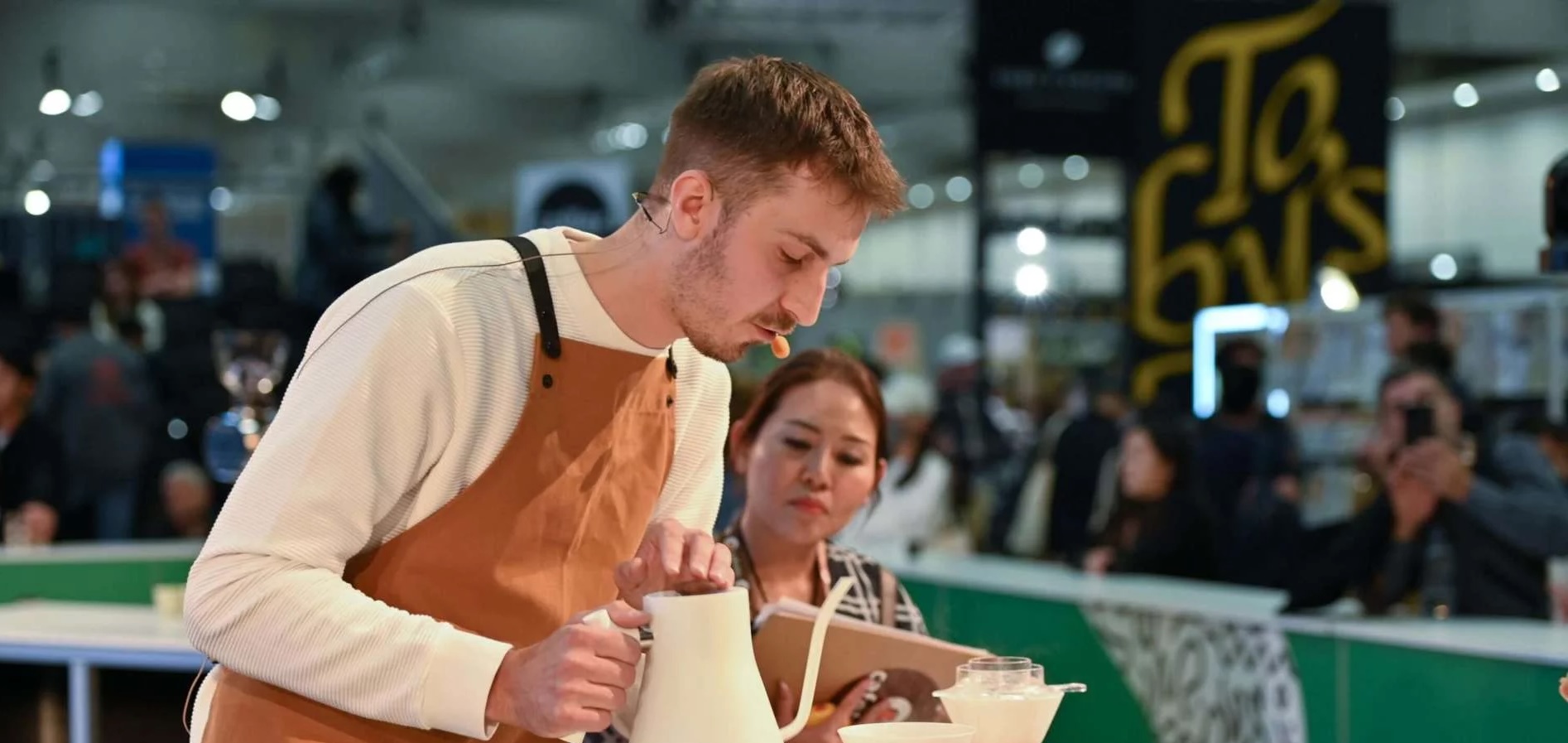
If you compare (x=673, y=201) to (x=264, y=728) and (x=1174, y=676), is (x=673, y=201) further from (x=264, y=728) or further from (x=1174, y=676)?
(x=1174, y=676)

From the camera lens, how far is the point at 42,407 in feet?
26.5

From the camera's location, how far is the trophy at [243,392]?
13.0 ft

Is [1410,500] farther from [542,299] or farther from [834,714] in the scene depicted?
[542,299]

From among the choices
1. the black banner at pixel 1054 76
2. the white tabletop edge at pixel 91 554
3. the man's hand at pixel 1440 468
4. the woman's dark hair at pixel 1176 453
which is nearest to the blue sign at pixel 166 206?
the black banner at pixel 1054 76

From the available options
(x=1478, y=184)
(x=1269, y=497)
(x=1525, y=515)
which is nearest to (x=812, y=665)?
(x=1525, y=515)

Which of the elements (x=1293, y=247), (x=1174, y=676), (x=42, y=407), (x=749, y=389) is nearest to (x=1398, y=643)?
(x=1174, y=676)

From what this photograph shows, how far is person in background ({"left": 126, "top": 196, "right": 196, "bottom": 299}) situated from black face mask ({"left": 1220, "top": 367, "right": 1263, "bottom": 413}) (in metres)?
6.14

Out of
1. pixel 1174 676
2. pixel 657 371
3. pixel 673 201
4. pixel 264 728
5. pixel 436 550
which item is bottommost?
pixel 1174 676

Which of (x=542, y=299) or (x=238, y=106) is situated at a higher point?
Answer: (x=238, y=106)

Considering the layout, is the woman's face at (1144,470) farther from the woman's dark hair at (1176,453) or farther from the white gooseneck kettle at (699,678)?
the white gooseneck kettle at (699,678)

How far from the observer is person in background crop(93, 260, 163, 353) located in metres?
8.87

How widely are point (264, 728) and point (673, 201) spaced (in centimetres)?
59

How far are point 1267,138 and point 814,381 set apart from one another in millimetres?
5535

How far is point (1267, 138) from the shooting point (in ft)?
25.9
